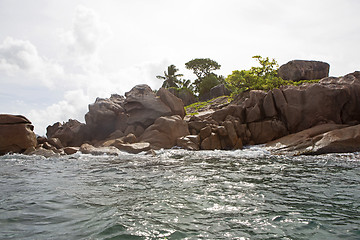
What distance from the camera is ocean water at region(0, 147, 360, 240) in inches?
204

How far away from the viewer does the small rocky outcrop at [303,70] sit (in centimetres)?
3922

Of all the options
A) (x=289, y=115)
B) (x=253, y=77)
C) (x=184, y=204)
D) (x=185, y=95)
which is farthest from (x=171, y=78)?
(x=184, y=204)

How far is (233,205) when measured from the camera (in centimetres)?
682

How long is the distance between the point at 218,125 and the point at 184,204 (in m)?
18.2

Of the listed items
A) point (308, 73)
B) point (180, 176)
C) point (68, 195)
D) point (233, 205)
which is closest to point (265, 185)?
point (233, 205)

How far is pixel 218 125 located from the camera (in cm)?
2477

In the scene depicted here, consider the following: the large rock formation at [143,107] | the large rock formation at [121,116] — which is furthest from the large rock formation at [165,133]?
the large rock formation at [143,107]

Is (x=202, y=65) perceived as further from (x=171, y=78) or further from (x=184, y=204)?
(x=184, y=204)

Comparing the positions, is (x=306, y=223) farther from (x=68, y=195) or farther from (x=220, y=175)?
(x=68, y=195)

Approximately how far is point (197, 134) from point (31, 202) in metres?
18.4

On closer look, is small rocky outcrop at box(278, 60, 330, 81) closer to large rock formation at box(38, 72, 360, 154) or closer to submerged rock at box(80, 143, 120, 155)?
large rock formation at box(38, 72, 360, 154)

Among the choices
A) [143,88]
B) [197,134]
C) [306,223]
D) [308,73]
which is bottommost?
[306,223]

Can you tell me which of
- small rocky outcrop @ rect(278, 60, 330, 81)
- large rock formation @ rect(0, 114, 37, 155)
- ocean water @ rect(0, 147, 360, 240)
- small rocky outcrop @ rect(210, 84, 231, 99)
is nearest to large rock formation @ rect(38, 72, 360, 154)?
large rock formation @ rect(0, 114, 37, 155)

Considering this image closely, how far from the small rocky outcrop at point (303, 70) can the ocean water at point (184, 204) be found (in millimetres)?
30524
